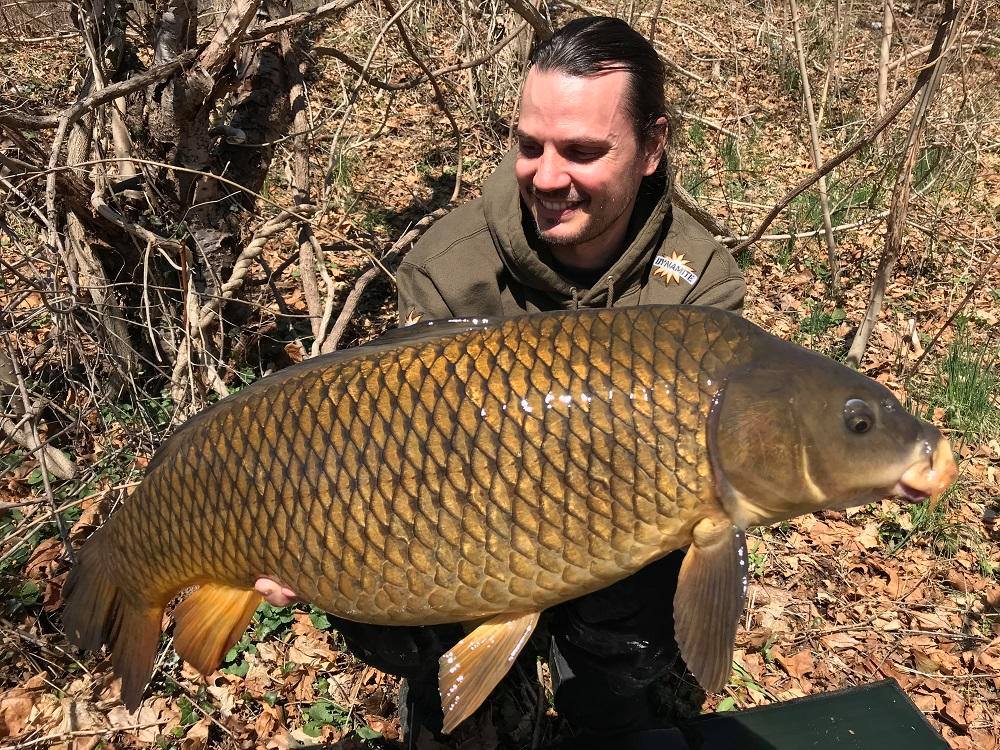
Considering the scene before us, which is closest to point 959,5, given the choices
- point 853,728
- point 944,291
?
point 944,291

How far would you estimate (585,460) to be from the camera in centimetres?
121

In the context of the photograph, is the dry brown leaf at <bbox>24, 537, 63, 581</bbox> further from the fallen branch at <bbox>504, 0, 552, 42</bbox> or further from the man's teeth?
the fallen branch at <bbox>504, 0, 552, 42</bbox>

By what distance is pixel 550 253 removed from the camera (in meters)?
1.86

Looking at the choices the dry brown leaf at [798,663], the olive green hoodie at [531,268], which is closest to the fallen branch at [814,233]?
the olive green hoodie at [531,268]

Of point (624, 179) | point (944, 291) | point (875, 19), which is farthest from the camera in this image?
point (875, 19)

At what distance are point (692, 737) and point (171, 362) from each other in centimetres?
216

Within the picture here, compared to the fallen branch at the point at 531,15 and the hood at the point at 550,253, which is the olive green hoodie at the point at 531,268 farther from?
the fallen branch at the point at 531,15

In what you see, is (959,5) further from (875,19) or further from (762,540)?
(875,19)

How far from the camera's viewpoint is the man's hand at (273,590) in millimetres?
1387

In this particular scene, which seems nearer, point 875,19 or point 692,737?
point 692,737

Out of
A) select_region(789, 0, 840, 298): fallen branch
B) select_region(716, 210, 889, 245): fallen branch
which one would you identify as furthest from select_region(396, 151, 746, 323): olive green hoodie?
select_region(716, 210, 889, 245): fallen branch

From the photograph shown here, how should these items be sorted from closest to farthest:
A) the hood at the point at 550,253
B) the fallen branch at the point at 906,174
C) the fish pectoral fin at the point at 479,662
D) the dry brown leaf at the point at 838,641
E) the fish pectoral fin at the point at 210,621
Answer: the fish pectoral fin at the point at 479,662 → the fish pectoral fin at the point at 210,621 → the hood at the point at 550,253 → the dry brown leaf at the point at 838,641 → the fallen branch at the point at 906,174

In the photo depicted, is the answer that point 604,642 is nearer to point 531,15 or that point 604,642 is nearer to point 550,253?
point 550,253

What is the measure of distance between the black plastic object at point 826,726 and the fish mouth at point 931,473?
0.97 m
